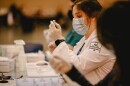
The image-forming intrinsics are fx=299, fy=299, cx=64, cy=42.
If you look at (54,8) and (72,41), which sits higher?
(54,8)

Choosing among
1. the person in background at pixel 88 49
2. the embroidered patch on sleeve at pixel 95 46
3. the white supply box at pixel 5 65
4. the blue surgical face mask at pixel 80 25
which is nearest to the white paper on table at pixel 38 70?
the white supply box at pixel 5 65

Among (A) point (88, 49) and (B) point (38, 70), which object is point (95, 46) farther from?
(B) point (38, 70)

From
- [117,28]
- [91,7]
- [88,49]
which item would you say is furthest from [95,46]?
[117,28]

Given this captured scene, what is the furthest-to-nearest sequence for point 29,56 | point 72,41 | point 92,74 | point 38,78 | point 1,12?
point 1,12, point 72,41, point 29,56, point 38,78, point 92,74

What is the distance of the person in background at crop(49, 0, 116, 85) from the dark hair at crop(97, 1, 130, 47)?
646 mm

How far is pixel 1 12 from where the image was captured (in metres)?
5.45

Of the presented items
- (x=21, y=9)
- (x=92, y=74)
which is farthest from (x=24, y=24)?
(x=92, y=74)

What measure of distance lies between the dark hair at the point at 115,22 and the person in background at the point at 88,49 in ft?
2.12

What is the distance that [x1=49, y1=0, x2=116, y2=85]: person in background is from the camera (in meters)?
1.91

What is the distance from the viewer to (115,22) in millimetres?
1184

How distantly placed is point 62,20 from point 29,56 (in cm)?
274

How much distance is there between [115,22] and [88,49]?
0.77 m

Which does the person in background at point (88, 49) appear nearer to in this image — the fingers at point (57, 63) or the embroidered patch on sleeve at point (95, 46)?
the embroidered patch on sleeve at point (95, 46)

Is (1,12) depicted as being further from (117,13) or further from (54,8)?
(117,13)
